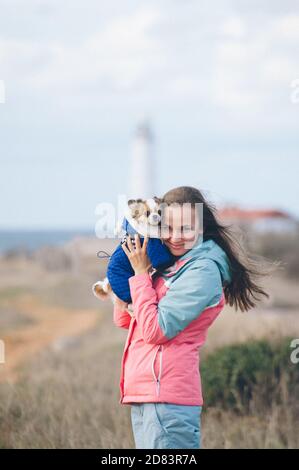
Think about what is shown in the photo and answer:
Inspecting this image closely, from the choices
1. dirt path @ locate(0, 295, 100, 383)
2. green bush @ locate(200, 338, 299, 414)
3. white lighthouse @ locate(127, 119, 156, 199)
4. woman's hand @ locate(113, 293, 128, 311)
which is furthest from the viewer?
white lighthouse @ locate(127, 119, 156, 199)

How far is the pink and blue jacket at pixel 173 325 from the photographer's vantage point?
3420mm

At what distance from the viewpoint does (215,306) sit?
358 centimetres

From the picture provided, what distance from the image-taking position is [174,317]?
3.40 meters

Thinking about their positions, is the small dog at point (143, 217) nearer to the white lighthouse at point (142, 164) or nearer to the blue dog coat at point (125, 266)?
the blue dog coat at point (125, 266)

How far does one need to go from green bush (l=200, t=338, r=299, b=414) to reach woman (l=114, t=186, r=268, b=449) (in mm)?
2663

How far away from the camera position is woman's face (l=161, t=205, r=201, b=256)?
358cm

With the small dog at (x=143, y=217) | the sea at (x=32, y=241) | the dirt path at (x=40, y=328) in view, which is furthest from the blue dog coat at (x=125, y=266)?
the sea at (x=32, y=241)

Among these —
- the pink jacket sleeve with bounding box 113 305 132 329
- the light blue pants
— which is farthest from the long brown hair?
the light blue pants

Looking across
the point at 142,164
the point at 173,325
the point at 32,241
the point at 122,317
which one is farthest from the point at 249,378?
the point at 32,241

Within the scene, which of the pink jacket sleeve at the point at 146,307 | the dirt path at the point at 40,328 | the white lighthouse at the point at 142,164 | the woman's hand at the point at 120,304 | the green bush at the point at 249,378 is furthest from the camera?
the white lighthouse at the point at 142,164

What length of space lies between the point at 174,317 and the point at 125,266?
14.7 inches

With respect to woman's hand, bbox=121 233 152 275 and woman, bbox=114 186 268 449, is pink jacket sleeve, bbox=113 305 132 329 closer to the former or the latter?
woman, bbox=114 186 268 449

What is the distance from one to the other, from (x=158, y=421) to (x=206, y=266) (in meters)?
0.66

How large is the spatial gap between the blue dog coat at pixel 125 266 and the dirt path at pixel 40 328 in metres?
9.03
